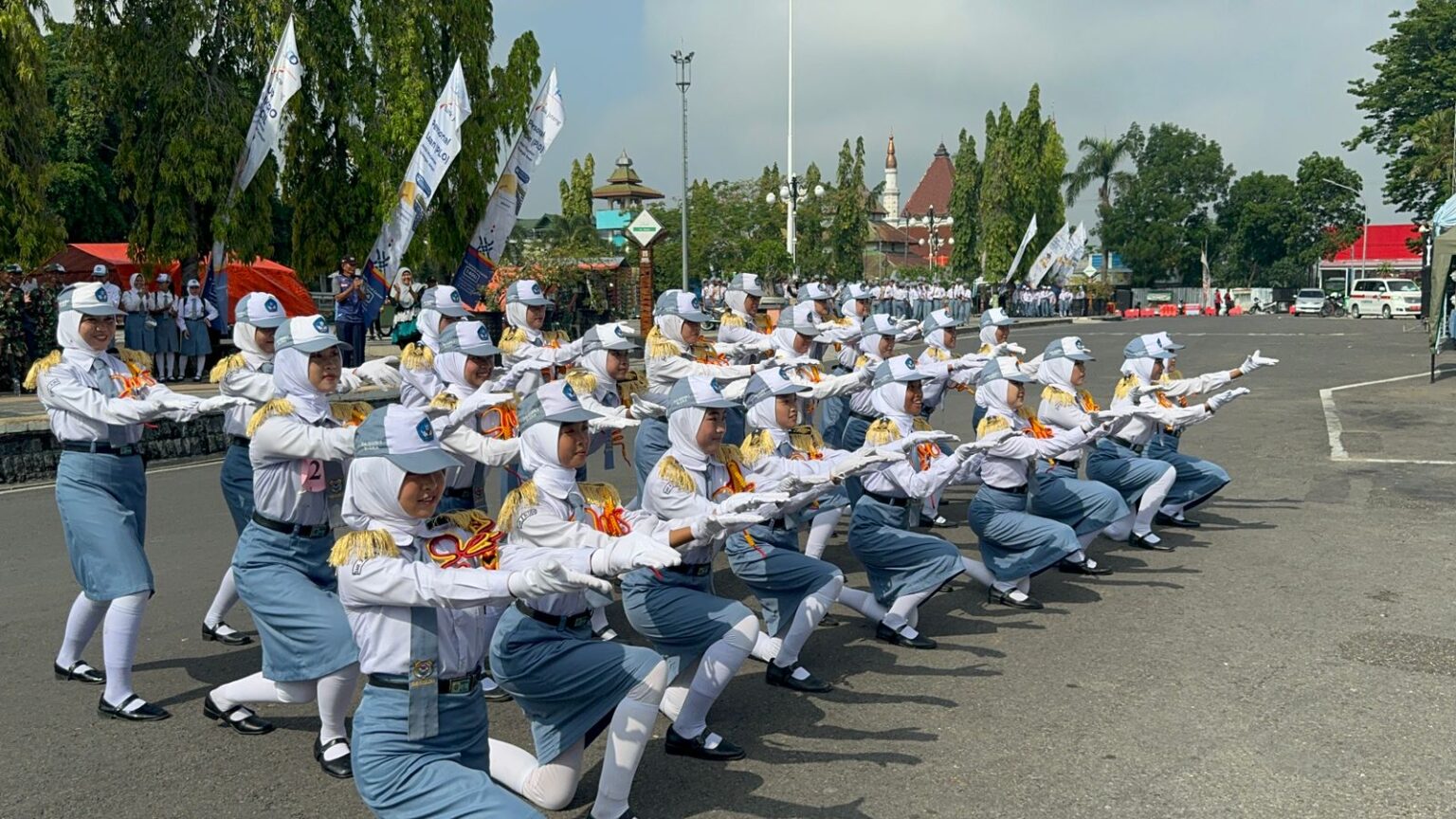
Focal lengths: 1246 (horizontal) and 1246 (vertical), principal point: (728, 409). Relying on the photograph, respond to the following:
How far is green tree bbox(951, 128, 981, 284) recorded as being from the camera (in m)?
71.9

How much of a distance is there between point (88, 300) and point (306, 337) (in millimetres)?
1408

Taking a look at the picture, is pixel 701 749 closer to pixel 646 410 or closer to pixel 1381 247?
pixel 646 410

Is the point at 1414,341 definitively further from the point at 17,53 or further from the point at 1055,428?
the point at 17,53

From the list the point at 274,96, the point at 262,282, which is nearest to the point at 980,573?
the point at 274,96

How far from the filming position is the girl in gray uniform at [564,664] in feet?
15.8

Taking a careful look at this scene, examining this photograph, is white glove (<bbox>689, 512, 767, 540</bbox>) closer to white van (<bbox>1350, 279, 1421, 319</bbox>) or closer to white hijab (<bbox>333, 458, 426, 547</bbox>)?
white hijab (<bbox>333, 458, 426, 547</bbox>)

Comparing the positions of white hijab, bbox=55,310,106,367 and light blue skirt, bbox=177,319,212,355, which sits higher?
white hijab, bbox=55,310,106,367

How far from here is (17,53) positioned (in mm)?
17594

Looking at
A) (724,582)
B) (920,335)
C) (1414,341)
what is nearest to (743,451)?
(724,582)

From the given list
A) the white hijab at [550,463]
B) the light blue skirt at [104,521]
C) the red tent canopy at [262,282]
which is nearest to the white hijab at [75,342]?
the light blue skirt at [104,521]

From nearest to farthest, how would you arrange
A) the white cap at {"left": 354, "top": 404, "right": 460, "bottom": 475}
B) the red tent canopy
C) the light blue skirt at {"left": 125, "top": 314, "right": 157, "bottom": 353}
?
the white cap at {"left": 354, "top": 404, "right": 460, "bottom": 475} < the light blue skirt at {"left": 125, "top": 314, "right": 157, "bottom": 353} < the red tent canopy

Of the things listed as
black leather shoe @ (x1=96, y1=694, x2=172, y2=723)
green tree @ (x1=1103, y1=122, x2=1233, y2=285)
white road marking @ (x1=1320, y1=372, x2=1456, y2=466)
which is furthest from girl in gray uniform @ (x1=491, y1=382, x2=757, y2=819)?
Result: green tree @ (x1=1103, y1=122, x2=1233, y2=285)

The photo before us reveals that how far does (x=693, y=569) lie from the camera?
5.84 m

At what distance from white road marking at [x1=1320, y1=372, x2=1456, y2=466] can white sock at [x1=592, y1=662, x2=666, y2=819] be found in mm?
11845
